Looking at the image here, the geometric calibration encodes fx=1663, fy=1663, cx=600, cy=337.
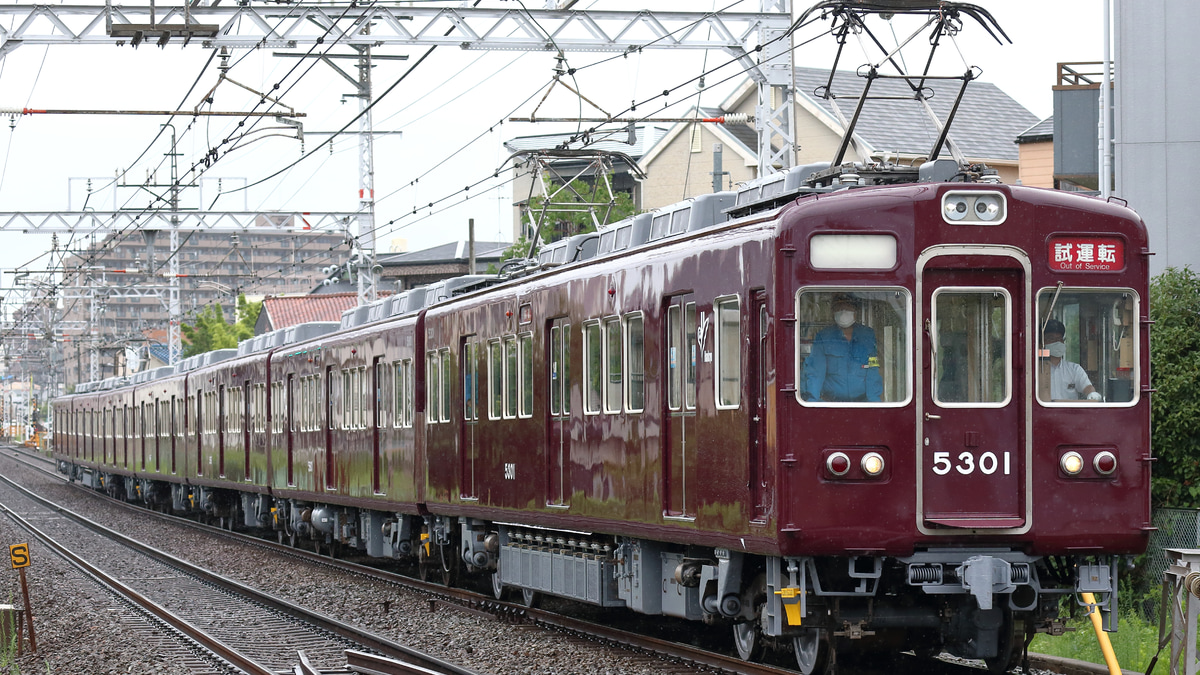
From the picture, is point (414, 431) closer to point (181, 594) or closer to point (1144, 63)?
point (181, 594)

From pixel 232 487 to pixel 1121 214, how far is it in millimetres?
20641

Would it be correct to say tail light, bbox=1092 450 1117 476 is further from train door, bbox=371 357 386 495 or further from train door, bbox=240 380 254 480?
train door, bbox=240 380 254 480

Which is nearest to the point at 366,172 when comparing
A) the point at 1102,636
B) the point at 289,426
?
the point at 289,426

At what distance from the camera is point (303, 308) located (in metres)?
63.3

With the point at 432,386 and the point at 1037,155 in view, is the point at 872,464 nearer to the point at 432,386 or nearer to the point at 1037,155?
the point at 432,386

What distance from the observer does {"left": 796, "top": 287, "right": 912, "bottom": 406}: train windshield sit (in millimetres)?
9148

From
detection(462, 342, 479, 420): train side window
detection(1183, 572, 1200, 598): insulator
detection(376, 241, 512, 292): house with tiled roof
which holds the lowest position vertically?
detection(1183, 572, 1200, 598): insulator

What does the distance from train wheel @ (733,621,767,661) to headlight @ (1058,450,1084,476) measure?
2177 mm

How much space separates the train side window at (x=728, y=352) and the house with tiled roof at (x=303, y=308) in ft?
170

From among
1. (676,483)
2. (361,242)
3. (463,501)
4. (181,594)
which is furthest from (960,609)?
(361,242)

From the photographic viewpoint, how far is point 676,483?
10.8 m

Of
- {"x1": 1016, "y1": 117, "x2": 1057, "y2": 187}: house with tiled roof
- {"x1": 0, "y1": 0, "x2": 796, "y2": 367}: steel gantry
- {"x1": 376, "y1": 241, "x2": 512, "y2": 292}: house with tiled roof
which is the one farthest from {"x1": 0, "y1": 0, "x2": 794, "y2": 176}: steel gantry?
{"x1": 376, "y1": 241, "x2": 512, "y2": 292}: house with tiled roof

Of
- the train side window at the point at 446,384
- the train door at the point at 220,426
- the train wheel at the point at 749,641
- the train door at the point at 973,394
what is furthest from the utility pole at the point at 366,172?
the train door at the point at 973,394

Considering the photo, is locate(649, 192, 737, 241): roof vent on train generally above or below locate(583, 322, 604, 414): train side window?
above
